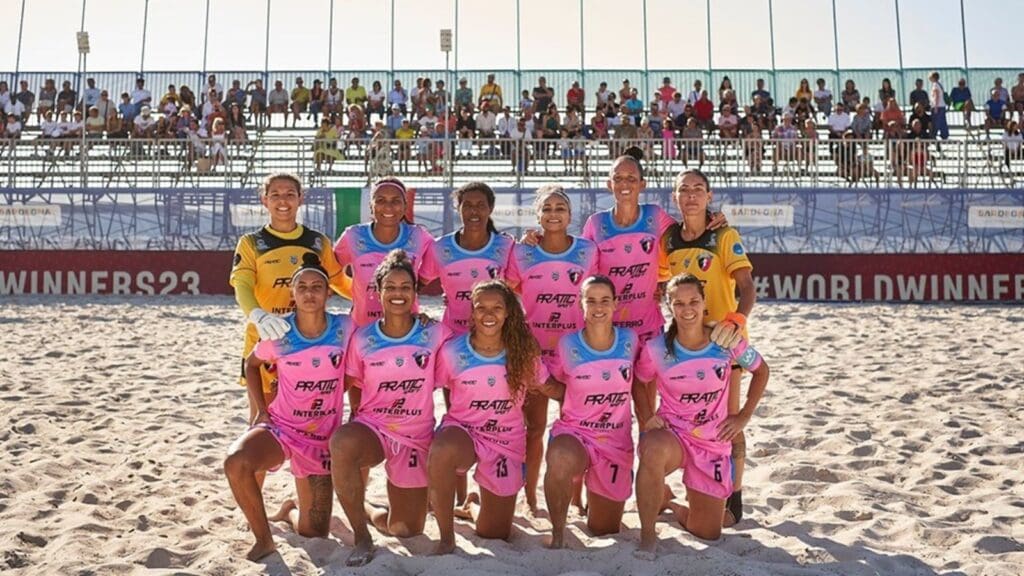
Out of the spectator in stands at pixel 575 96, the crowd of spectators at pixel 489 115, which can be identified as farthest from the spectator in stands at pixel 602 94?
the spectator in stands at pixel 575 96

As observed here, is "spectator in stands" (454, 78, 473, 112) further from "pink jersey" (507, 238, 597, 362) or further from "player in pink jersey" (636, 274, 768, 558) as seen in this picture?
"player in pink jersey" (636, 274, 768, 558)

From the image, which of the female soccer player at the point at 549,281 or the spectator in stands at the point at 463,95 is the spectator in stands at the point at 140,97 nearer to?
the spectator in stands at the point at 463,95

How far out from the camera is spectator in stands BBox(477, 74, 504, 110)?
19.1m

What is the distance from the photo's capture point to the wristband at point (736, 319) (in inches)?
181

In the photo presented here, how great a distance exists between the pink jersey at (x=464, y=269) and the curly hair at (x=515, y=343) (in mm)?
483

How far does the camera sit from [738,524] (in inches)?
193

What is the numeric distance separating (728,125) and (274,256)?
14.1 meters

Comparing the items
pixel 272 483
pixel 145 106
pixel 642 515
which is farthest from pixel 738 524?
pixel 145 106

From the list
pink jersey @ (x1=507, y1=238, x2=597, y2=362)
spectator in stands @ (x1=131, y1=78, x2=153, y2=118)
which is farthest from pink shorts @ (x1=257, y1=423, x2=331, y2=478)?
spectator in stands @ (x1=131, y1=78, x2=153, y2=118)

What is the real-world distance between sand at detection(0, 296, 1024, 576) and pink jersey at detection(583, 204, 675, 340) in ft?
3.22

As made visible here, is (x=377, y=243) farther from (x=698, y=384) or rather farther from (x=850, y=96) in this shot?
(x=850, y=96)

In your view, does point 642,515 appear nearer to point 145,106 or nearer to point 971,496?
point 971,496

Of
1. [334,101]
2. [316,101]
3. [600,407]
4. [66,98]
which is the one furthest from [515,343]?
[66,98]

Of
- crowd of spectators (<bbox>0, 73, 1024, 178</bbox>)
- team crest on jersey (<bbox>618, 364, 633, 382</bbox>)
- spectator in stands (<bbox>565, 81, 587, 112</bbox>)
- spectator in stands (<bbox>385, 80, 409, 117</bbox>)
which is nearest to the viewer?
team crest on jersey (<bbox>618, 364, 633, 382</bbox>)
